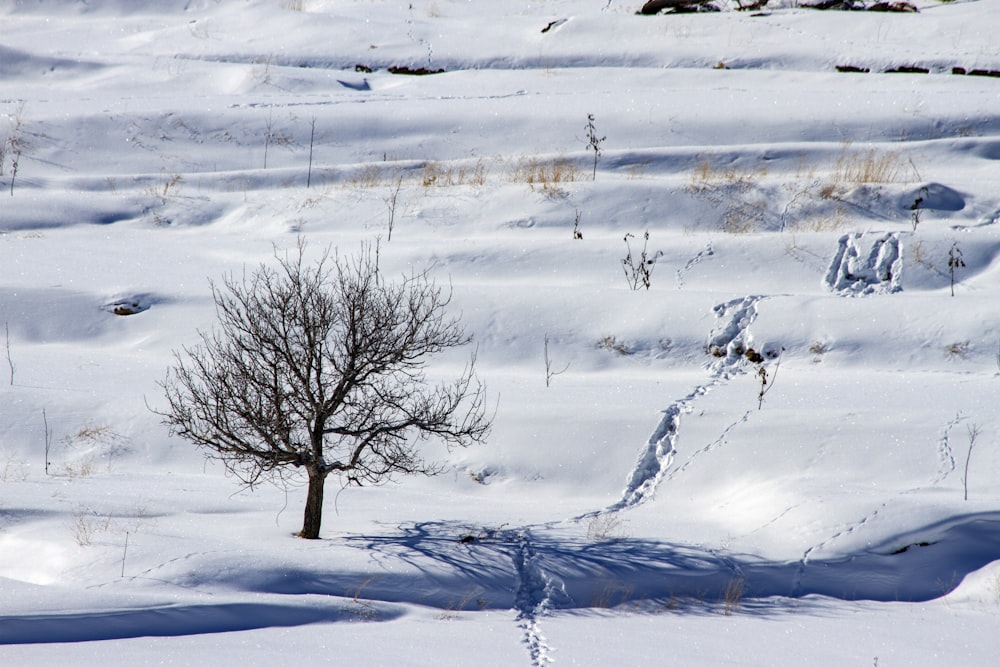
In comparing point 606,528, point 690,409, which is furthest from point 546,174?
point 606,528

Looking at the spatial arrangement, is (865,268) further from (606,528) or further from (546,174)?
(606,528)

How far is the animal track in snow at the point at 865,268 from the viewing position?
12086 millimetres

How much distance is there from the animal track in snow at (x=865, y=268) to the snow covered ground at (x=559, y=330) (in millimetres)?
48

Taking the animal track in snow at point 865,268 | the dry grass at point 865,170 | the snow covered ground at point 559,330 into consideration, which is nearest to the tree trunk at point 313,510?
the snow covered ground at point 559,330

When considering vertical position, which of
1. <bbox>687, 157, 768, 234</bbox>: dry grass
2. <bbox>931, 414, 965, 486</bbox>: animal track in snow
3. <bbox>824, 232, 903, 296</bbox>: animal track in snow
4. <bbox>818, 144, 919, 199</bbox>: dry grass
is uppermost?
<bbox>818, 144, 919, 199</bbox>: dry grass

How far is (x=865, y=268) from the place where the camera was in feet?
40.7

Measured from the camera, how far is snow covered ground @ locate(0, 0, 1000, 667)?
21.5ft

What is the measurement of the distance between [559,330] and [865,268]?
4423 millimetres

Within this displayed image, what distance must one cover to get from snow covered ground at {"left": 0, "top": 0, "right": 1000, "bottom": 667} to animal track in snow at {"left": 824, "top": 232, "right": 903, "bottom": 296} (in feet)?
0.16

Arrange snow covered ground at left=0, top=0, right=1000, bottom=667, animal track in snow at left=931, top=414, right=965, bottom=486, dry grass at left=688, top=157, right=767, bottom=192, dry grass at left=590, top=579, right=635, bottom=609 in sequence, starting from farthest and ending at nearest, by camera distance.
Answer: dry grass at left=688, top=157, right=767, bottom=192 → animal track in snow at left=931, top=414, right=965, bottom=486 → dry grass at left=590, top=579, right=635, bottom=609 → snow covered ground at left=0, top=0, right=1000, bottom=667

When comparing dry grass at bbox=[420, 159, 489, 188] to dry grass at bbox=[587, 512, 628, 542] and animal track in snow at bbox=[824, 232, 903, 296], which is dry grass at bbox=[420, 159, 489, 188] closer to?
animal track in snow at bbox=[824, 232, 903, 296]

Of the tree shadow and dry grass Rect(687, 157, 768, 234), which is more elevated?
dry grass Rect(687, 157, 768, 234)

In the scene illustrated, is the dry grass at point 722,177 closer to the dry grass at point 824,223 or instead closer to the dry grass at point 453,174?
the dry grass at point 824,223

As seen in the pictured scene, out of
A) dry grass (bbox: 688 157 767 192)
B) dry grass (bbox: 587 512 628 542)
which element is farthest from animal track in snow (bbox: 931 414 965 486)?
dry grass (bbox: 688 157 767 192)
